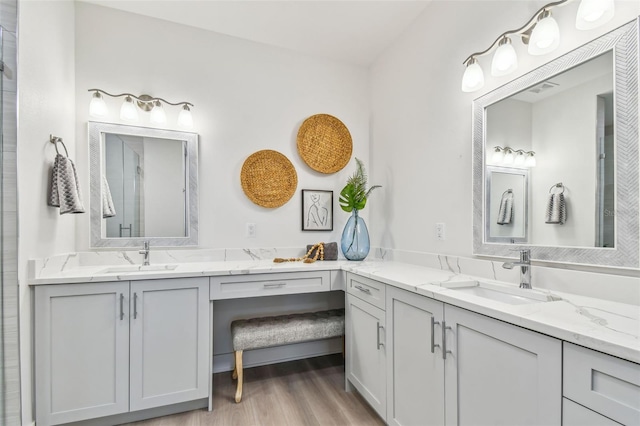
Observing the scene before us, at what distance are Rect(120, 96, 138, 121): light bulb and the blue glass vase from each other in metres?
1.79

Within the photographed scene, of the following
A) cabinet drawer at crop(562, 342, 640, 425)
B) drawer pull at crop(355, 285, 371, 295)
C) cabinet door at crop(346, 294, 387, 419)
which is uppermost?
cabinet drawer at crop(562, 342, 640, 425)

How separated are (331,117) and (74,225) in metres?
2.18

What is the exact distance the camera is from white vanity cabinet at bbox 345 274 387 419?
5.49 feet

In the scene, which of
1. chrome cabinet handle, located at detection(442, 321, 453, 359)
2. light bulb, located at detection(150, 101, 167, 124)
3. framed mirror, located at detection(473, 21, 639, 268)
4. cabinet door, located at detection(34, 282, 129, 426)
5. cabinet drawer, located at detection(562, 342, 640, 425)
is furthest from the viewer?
light bulb, located at detection(150, 101, 167, 124)

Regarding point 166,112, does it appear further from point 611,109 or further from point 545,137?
point 611,109

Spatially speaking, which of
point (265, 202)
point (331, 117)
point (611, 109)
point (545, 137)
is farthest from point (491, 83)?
point (265, 202)

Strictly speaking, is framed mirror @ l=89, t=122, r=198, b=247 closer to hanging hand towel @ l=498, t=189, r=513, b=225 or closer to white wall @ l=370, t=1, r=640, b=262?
white wall @ l=370, t=1, r=640, b=262

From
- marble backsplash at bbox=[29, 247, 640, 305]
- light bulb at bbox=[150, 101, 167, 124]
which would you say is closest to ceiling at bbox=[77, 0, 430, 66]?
light bulb at bbox=[150, 101, 167, 124]

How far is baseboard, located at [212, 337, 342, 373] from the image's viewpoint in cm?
239

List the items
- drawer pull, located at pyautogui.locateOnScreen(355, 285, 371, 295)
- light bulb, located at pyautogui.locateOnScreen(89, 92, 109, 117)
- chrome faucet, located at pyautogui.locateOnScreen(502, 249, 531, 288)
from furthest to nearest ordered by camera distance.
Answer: light bulb, located at pyautogui.locateOnScreen(89, 92, 109, 117), drawer pull, located at pyautogui.locateOnScreen(355, 285, 371, 295), chrome faucet, located at pyautogui.locateOnScreen(502, 249, 531, 288)

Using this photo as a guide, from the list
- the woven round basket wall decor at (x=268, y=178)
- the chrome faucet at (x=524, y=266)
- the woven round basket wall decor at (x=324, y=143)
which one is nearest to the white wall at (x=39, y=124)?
the woven round basket wall decor at (x=268, y=178)

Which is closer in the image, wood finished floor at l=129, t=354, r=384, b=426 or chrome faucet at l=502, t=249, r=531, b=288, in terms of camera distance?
chrome faucet at l=502, t=249, r=531, b=288

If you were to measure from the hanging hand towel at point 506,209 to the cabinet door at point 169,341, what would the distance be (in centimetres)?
175

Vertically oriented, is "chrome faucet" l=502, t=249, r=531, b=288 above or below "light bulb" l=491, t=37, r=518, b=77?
below
